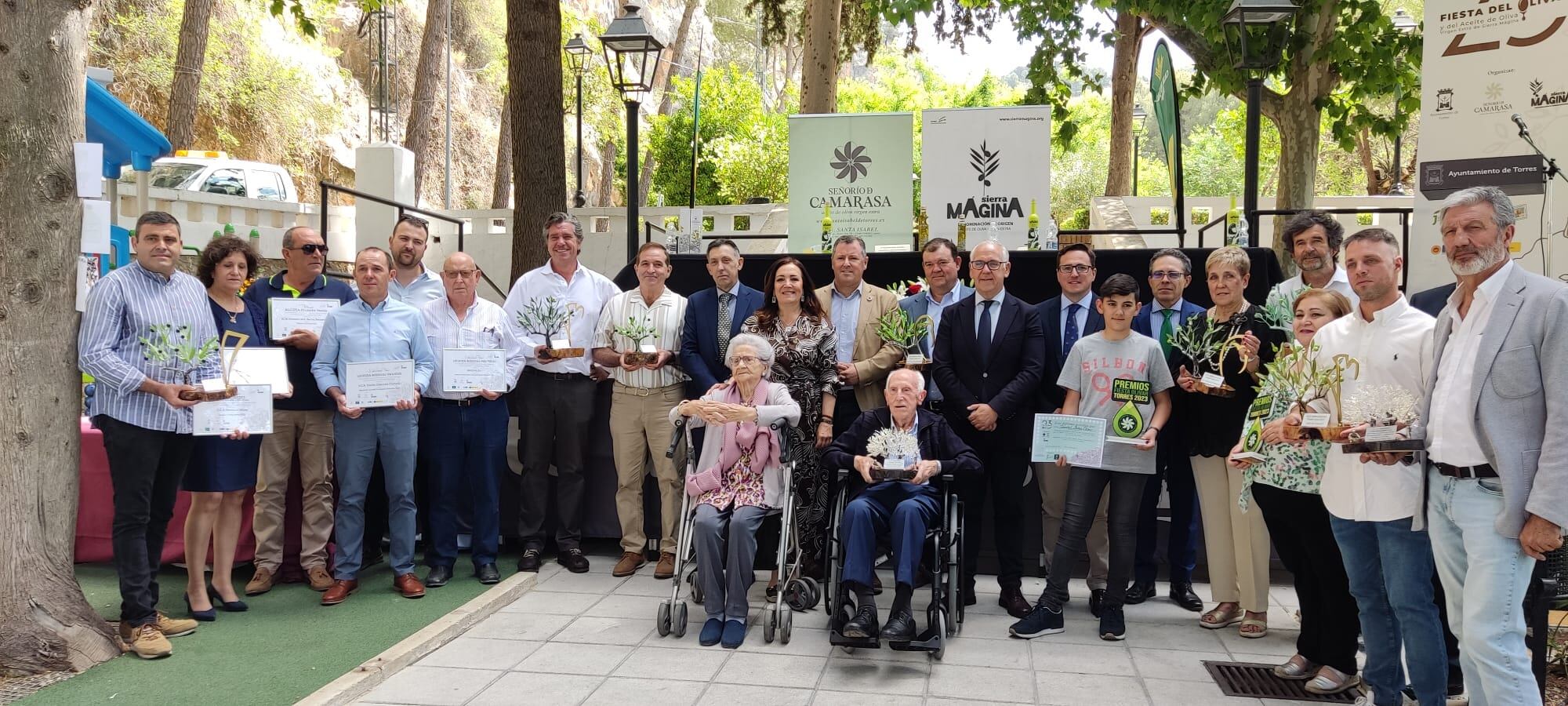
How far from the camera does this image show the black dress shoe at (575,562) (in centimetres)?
630

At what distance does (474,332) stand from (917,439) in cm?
267

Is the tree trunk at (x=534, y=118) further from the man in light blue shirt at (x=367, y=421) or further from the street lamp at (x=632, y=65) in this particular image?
the man in light blue shirt at (x=367, y=421)

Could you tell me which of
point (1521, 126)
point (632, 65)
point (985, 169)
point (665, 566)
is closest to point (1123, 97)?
point (985, 169)

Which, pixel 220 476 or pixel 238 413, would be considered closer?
pixel 238 413

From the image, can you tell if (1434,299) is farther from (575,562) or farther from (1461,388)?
(575,562)

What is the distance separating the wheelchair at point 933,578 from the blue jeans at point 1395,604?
163cm

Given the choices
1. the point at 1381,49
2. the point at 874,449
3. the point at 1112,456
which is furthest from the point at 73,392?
the point at 1381,49

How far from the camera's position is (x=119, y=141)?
8.26 metres

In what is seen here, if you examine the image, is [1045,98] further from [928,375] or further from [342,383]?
[342,383]

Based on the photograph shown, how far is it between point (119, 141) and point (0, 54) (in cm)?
463

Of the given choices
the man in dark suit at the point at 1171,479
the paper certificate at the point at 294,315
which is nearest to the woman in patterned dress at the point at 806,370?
the man in dark suit at the point at 1171,479

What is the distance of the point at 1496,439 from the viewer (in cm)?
298

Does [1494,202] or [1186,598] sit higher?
[1494,202]

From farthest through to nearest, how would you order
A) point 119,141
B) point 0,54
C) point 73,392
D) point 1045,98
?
point 1045,98 → point 119,141 → point 73,392 → point 0,54
